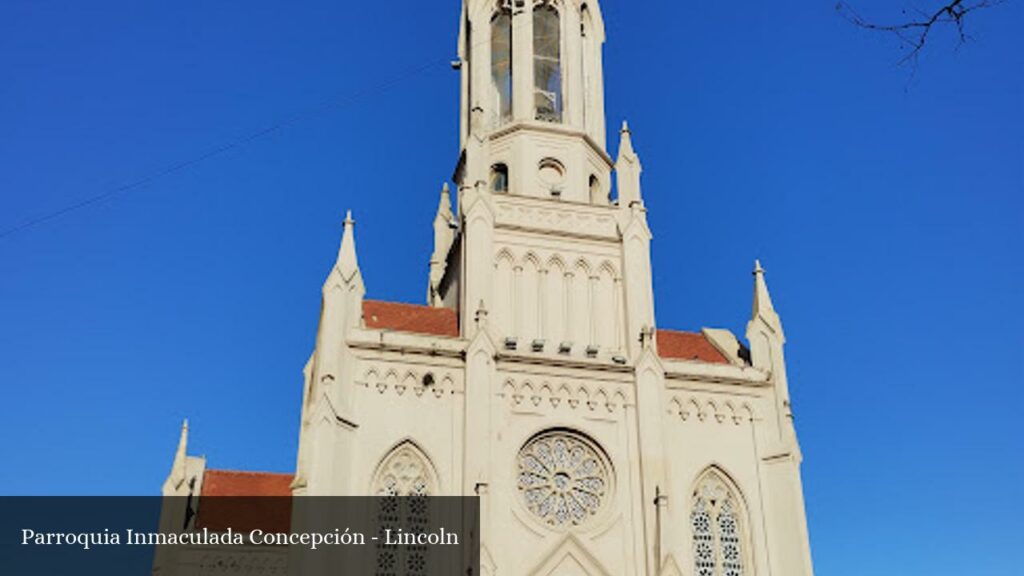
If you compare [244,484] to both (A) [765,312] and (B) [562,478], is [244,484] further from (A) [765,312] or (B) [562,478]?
(A) [765,312]

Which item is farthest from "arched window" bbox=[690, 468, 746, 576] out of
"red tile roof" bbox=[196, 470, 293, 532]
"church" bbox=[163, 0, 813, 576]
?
"red tile roof" bbox=[196, 470, 293, 532]

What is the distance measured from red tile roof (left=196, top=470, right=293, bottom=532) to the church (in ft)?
0.50

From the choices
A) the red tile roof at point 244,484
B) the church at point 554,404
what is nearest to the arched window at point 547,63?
the church at point 554,404

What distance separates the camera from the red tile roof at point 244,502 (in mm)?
33562

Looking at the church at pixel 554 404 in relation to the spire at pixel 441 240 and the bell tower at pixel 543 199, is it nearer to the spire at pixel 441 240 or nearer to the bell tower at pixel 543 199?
the bell tower at pixel 543 199

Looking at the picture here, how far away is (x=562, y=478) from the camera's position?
3152cm

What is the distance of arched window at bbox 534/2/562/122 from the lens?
4075 centimetres

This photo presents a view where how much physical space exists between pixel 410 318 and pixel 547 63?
14.1m

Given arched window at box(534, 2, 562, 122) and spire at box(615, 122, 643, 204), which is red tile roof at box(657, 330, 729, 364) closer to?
spire at box(615, 122, 643, 204)

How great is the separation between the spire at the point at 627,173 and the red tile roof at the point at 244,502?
17.0 m

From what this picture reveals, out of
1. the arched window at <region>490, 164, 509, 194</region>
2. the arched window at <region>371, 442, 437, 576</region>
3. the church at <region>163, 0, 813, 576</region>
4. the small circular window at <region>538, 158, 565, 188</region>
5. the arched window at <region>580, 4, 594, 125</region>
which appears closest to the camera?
the arched window at <region>371, 442, 437, 576</region>

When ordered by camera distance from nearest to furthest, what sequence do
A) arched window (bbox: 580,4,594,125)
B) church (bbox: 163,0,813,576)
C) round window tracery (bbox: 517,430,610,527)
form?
church (bbox: 163,0,813,576) → round window tracery (bbox: 517,430,610,527) → arched window (bbox: 580,4,594,125)

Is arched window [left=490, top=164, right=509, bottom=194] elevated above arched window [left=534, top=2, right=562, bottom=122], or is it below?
below

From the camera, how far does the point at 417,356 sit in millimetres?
31438
